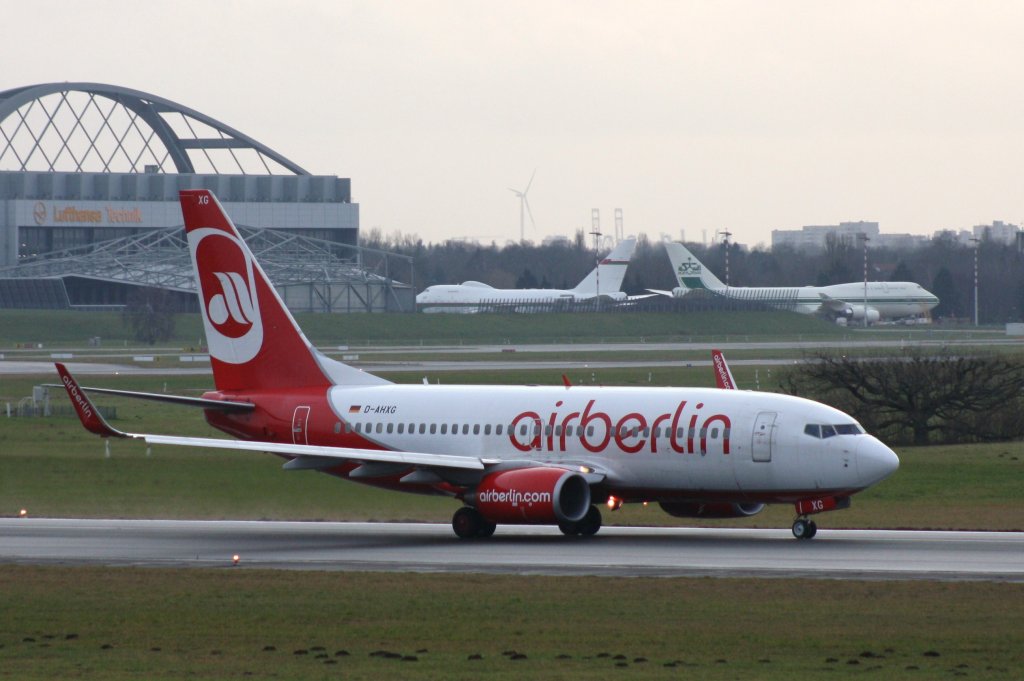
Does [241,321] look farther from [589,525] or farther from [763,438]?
[763,438]

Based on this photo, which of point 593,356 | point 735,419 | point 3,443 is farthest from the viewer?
point 593,356

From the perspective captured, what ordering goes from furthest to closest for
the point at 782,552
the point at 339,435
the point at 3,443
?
the point at 3,443 < the point at 339,435 < the point at 782,552

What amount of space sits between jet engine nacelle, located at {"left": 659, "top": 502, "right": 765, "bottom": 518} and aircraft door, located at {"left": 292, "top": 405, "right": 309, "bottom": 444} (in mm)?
9588

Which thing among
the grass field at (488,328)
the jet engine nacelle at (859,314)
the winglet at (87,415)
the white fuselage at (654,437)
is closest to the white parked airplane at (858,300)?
the jet engine nacelle at (859,314)

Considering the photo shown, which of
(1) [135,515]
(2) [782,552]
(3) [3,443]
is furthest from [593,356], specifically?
(2) [782,552]

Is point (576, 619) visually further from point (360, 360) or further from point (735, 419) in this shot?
point (360, 360)

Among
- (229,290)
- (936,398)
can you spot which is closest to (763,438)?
(229,290)

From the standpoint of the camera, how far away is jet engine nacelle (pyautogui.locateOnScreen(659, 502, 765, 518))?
40.7 meters

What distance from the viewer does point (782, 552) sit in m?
36.4

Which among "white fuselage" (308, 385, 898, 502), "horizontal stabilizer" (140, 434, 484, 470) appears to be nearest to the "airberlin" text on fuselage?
"white fuselage" (308, 385, 898, 502)

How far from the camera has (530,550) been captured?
37844 mm

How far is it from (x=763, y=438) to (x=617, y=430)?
11.6ft

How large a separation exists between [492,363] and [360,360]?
373 inches

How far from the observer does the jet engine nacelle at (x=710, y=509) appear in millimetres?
40688
